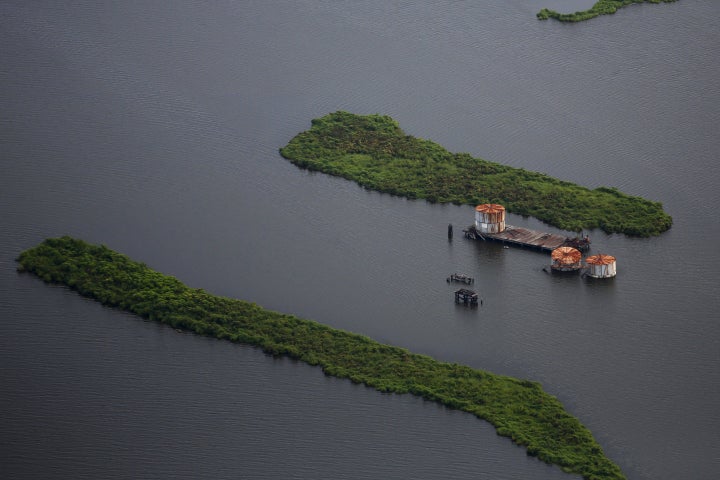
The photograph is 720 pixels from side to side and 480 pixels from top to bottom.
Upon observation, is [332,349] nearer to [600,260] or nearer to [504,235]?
[504,235]

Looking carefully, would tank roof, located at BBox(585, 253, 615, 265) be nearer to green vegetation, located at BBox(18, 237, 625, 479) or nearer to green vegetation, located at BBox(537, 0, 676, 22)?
green vegetation, located at BBox(18, 237, 625, 479)

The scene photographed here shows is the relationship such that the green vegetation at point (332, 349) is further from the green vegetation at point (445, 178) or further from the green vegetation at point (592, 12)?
the green vegetation at point (592, 12)

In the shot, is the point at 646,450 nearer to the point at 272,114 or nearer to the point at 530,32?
the point at 272,114

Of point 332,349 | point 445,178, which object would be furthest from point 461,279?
point 445,178

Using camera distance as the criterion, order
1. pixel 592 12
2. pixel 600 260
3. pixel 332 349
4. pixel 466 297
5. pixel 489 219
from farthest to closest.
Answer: pixel 592 12
pixel 489 219
pixel 600 260
pixel 466 297
pixel 332 349

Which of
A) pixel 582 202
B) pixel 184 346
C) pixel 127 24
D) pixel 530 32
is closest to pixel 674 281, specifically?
pixel 582 202

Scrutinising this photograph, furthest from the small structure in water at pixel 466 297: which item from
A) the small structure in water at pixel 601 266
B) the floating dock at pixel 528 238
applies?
the small structure in water at pixel 601 266
